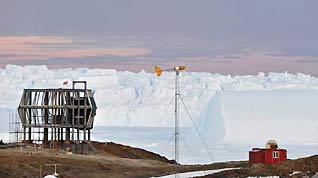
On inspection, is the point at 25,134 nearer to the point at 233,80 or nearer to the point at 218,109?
the point at 218,109

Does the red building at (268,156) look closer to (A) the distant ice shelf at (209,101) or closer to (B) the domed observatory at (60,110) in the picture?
(B) the domed observatory at (60,110)

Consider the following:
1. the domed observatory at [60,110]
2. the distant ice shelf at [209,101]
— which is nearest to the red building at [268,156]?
the domed observatory at [60,110]

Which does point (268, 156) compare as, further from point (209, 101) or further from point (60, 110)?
point (209, 101)

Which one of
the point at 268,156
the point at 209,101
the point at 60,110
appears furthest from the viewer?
the point at 209,101

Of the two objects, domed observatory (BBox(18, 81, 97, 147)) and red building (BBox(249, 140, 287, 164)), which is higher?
domed observatory (BBox(18, 81, 97, 147))

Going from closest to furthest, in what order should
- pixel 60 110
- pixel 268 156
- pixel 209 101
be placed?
pixel 268 156
pixel 60 110
pixel 209 101

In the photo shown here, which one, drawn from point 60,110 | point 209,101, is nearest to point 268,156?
point 60,110

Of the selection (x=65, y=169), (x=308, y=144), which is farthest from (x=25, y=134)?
(x=308, y=144)

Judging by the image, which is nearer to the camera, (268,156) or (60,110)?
(268,156)

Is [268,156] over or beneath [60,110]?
beneath

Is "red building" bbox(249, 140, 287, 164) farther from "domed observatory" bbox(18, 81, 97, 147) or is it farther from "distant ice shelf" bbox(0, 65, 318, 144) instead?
"distant ice shelf" bbox(0, 65, 318, 144)

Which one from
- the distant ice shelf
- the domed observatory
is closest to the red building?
the domed observatory

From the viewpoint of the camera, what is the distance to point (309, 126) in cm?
14012

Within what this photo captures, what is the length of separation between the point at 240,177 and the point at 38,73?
4322 inches
